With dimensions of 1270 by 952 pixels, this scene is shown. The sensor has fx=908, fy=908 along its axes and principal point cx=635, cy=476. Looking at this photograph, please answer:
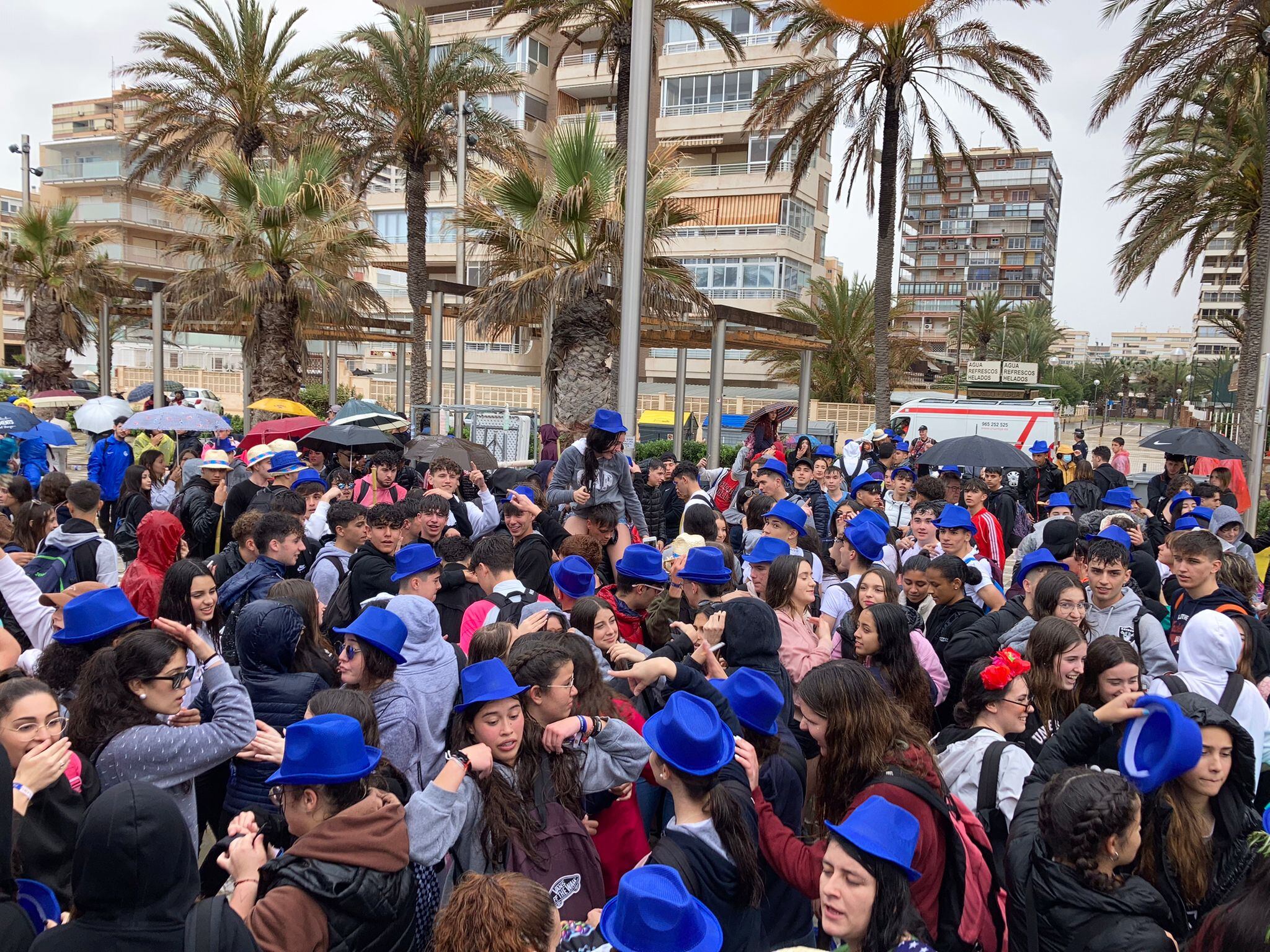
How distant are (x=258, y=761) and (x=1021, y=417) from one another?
20.9 meters

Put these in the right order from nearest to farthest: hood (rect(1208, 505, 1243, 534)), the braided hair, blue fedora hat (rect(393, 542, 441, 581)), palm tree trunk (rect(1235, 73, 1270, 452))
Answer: the braided hair
blue fedora hat (rect(393, 542, 441, 581))
hood (rect(1208, 505, 1243, 534))
palm tree trunk (rect(1235, 73, 1270, 452))

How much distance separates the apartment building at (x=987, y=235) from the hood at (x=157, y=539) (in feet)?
379

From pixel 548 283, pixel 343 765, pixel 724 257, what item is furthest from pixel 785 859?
pixel 724 257

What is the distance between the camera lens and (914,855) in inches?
105

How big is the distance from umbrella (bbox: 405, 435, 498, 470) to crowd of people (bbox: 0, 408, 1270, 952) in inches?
153

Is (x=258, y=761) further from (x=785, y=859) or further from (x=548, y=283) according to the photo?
(x=548, y=283)

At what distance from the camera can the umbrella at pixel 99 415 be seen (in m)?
11.6

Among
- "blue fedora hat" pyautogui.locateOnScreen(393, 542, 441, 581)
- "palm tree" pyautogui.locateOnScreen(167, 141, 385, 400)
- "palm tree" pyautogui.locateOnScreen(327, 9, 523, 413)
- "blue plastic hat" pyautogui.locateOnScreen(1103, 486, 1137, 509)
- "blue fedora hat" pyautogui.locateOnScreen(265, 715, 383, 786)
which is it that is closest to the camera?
"blue fedora hat" pyautogui.locateOnScreen(265, 715, 383, 786)

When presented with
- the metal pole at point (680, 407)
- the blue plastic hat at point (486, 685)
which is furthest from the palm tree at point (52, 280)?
the blue plastic hat at point (486, 685)

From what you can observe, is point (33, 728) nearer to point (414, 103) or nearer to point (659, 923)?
point (659, 923)

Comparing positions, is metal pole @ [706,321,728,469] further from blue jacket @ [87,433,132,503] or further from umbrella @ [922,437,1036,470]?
blue jacket @ [87,433,132,503]

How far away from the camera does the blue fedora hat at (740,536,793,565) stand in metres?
5.22

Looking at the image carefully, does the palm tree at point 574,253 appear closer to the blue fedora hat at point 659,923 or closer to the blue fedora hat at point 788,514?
the blue fedora hat at point 788,514

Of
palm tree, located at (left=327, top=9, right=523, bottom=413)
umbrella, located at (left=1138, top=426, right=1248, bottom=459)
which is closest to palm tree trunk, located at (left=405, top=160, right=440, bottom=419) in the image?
palm tree, located at (left=327, top=9, right=523, bottom=413)
